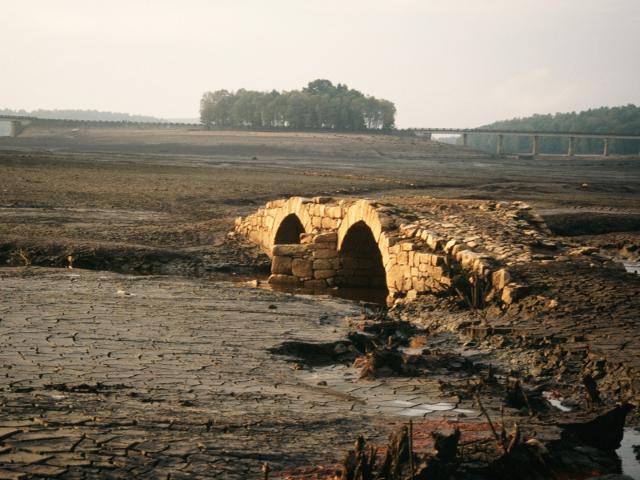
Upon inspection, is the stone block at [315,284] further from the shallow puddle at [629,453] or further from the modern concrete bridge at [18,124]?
the modern concrete bridge at [18,124]

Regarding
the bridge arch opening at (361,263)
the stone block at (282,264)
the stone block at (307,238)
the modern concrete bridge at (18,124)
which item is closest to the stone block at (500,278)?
the bridge arch opening at (361,263)

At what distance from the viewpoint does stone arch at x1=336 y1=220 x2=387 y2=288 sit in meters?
15.0

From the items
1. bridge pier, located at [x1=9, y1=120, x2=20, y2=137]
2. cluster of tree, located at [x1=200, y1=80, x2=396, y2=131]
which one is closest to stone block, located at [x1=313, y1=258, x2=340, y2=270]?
bridge pier, located at [x1=9, y1=120, x2=20, y2=137]

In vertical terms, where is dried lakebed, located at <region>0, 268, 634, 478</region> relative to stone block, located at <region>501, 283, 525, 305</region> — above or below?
below

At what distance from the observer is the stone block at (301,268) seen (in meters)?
14.9

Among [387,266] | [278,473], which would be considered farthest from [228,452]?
[387,266]

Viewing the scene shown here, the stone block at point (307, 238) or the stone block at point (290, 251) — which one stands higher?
the stone block at point (307, 238)

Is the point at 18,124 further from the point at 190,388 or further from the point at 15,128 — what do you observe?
the point at 190,388

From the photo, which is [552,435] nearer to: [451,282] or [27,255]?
[451,282]

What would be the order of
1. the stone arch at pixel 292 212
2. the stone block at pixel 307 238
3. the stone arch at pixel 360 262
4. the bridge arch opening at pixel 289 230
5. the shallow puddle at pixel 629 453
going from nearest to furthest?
the shallow puddle at pixel 629 453, the stone arch at pixel 360 262, the stone block at pixel 307 238, the stone arch at pixel 292 212, the bridge arch opening at pixel 289 230

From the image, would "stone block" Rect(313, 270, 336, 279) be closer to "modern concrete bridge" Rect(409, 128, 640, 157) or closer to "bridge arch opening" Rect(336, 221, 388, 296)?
"bridge arch opening" Rect(336, 221, 388, 296)

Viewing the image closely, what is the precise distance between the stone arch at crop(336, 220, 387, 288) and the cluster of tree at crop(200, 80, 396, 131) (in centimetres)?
7682

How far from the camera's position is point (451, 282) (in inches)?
447

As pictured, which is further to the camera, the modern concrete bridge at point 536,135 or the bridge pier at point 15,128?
the modern concrete bridge at point 536,135
